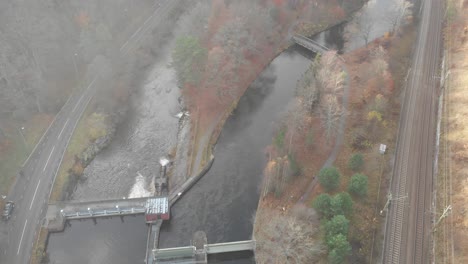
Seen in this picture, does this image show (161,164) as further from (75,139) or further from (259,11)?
(259,11)

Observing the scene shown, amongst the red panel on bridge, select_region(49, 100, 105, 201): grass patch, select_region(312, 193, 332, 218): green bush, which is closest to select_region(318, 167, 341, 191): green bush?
select_region(312, 193, 332, 218): green bush

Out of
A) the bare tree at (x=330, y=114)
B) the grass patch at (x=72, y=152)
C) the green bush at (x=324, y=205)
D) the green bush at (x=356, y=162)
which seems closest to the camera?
the green bush at (x=324, y=205)

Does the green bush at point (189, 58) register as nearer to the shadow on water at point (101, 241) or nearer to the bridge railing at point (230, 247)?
the shadow on water at point (101, 241)

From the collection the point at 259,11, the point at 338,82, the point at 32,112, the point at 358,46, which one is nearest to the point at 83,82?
the point at 32,112

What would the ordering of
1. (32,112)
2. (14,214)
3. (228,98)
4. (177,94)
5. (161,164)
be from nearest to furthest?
(14,214) < (161,164) < (32,112) < (228,98) < (177,94)

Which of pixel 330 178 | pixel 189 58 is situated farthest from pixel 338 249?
pixel 189 58

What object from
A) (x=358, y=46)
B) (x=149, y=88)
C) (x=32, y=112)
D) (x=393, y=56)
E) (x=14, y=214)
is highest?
(x=358, y=46)

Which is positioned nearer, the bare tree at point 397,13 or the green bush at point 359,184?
the green bush at point 359,184

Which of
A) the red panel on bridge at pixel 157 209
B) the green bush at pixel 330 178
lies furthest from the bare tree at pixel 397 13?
the red panel on bridge at pixel 157 209
